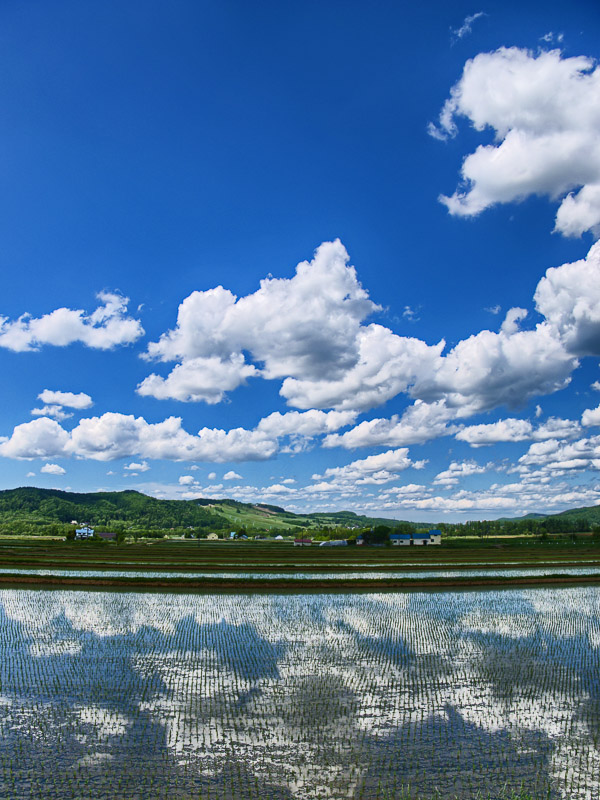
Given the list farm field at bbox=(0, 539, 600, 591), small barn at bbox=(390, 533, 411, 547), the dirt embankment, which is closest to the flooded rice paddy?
the dirt embankment

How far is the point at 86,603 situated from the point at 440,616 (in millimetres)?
28794

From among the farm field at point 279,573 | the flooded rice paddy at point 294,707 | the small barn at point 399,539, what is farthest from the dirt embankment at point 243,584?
the small barn at point 399,539

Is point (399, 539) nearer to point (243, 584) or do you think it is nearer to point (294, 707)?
point (243, 584)

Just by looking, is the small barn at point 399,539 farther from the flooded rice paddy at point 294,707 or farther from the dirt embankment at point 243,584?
the flooded rice paddy at point 294,707

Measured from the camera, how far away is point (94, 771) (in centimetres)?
1444

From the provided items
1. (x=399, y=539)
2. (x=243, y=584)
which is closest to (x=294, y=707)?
(x=243, y=584)

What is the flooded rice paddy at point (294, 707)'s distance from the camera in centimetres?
1421

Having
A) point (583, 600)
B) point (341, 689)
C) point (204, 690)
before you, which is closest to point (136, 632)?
point (204, 690)

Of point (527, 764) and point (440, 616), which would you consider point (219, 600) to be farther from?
point (527, 764)

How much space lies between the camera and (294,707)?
64.0 ft

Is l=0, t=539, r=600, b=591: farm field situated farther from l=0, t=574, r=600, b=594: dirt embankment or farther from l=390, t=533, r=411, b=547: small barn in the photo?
l=390, t=533, r=411, b=547: small barn

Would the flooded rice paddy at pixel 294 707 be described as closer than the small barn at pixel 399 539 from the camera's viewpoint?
Yes

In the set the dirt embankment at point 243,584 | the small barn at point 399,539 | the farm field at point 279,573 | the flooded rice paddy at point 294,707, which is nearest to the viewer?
the flooded rice paddy at point 294,707

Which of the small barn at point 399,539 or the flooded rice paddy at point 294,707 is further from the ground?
the flooded rice paddy at point 294,707
